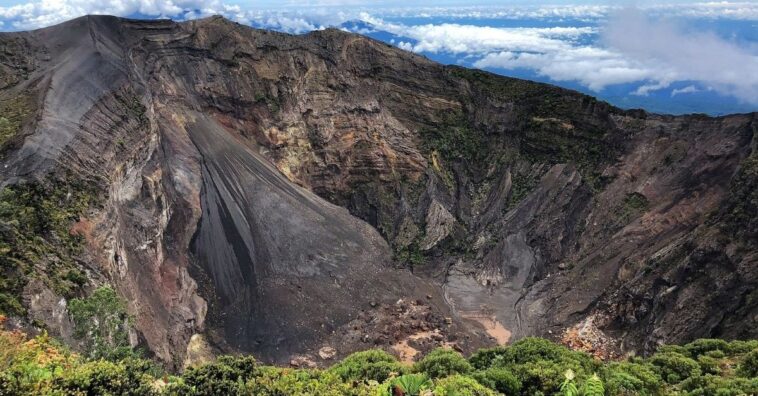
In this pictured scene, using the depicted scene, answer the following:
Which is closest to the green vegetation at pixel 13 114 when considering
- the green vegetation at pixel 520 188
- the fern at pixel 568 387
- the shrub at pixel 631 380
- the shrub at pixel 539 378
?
the shrub at pixel 539 378

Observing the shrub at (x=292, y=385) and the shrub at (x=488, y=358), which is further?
the shrub at (x=488, y=358)

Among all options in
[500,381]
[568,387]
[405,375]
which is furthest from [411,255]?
[568,387]

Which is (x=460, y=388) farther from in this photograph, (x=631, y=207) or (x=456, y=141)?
Answer: (x=456, y=141)

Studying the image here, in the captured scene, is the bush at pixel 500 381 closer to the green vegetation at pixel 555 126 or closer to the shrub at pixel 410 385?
the shrub at pixel 410 385

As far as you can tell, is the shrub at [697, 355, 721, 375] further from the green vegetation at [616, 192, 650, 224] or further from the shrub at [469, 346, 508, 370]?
the green vegetation at [616, 192, 650, 224]

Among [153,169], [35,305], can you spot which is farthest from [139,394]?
[153,169]

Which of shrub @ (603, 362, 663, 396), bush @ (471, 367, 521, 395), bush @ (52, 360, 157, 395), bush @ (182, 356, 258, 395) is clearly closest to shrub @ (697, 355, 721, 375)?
shrub @ (603, 362, 663, 396)

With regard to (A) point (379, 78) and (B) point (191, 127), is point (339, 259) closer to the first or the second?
(B) point (191, 127)

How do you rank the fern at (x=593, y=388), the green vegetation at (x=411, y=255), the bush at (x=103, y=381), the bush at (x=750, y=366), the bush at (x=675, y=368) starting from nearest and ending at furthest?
the bush at (x=103, y=381) < the fern at (x=593, y=388) < the bush at (x=750, y=366) < the bush at (x=675, y=368) < the green vegetation at (x=411, y=255)
